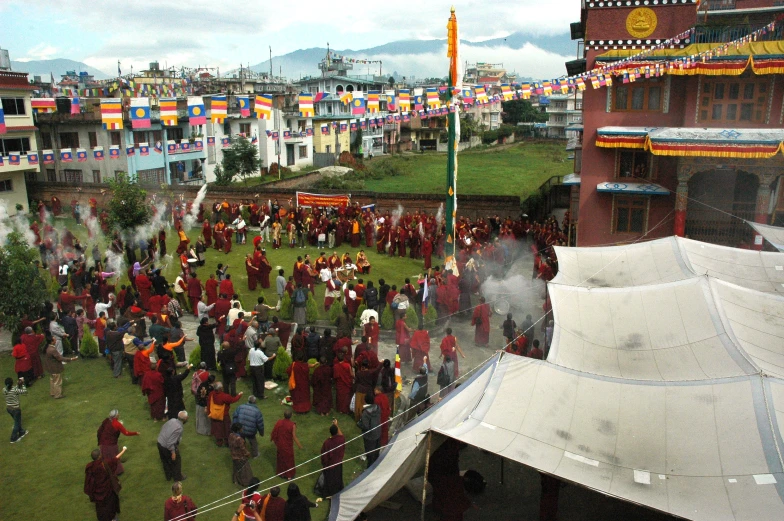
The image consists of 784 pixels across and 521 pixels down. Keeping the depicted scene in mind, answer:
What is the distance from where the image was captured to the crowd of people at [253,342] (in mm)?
9352

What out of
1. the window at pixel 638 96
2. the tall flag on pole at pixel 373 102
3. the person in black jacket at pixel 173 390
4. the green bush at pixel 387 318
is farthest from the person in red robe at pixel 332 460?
the window at pixel 638 96

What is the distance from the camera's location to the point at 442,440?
767 cm

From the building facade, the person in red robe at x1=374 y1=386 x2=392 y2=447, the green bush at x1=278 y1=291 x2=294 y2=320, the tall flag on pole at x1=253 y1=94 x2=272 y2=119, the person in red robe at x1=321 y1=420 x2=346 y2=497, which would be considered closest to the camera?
the person in red robe at x1=321 y1=420 x2=346 y2=497

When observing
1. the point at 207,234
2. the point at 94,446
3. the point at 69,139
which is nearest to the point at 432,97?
the point at 207,234

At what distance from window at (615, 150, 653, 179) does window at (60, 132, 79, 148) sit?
30.8 meters

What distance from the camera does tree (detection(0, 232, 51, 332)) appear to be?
14.1 m

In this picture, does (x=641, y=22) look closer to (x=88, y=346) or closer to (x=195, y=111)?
(x=195, y=111)

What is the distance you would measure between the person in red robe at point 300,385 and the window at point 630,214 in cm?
1412

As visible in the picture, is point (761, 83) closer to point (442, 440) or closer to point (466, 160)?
point (442, 440)

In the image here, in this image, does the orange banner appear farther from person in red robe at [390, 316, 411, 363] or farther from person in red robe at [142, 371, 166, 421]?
person in red robe at [142, 371, 166, 421]

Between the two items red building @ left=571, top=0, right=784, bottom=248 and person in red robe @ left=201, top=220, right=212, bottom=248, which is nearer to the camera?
red building @ left=571, top=0, right=784, bottom=248

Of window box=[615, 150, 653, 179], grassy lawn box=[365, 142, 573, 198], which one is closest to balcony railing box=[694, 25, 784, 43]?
window box=[615, 150, 653, 179]

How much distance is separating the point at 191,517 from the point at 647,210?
18175 millimetres

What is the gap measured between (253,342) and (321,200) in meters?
16.5
